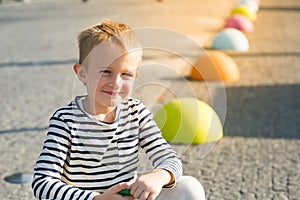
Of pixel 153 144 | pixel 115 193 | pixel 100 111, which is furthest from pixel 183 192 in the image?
pixel 100 111

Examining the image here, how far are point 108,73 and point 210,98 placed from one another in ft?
15.6

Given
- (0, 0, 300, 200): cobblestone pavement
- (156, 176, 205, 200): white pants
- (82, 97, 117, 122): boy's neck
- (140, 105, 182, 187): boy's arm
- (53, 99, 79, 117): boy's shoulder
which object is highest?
(53, 99, 79, 117): boy's shoulder

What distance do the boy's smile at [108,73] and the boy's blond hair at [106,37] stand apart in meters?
0.02

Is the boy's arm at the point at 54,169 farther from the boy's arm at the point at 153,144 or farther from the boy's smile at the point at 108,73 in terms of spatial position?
the boy's arm at the point at 153,144

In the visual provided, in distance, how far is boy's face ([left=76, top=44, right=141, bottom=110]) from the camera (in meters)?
2.67

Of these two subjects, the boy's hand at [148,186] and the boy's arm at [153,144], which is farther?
the boy's arm at [153,144]

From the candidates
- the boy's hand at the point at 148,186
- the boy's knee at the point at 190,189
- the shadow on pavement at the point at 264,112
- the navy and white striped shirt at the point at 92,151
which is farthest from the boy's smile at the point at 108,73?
the shadow on pavement at the point at 264,112

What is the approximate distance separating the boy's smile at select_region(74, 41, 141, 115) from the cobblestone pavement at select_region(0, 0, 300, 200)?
0.16 meters

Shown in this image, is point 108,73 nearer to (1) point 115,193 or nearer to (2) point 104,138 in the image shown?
(2) point 104,138

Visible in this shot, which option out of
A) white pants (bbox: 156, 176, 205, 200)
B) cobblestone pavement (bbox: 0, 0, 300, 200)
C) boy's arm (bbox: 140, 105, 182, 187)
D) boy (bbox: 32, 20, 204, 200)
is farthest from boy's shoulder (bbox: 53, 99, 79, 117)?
white pants (bbox: 156, 176, 205, 200)

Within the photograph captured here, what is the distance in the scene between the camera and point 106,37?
268cm

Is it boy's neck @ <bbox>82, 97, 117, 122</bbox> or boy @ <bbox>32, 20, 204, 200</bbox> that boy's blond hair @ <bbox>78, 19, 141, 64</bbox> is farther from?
boy's neck @ <bbox>82, 97, 117, 122</bbox>

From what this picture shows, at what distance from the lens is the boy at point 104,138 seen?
2646 mm

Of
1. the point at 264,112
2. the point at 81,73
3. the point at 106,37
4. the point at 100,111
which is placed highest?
the point at 106,37
